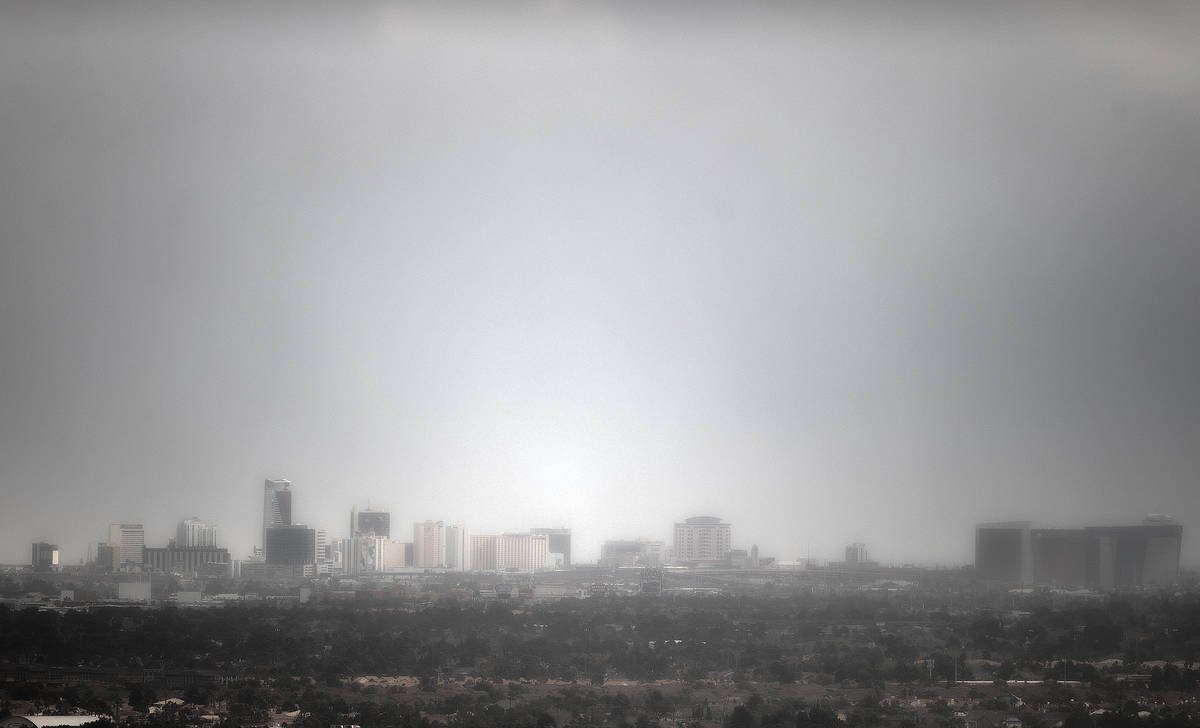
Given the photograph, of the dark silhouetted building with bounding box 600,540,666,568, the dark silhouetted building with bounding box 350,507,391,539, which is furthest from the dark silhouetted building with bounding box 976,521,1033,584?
the dark silhouetted building with bounding box 350,507,391,539

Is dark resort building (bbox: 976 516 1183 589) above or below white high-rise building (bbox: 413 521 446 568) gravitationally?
above

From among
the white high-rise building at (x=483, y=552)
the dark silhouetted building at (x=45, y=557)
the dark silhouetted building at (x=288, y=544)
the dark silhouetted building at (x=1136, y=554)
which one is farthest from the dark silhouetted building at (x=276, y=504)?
the dark silhouetted building at (x=1136, y=554)

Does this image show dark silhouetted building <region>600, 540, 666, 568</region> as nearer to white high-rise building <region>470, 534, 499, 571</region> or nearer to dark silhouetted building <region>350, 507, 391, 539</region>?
white high-rise building <region>470, 534, 499, 571</region>

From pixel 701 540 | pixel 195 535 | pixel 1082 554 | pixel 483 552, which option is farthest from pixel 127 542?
pixel 1082 554

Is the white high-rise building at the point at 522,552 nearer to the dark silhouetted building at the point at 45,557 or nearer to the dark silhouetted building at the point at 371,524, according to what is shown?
the dark silhouetted building at the point at 371,524

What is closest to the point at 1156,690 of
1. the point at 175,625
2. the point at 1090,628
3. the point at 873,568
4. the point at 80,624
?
the point at 1090,628
